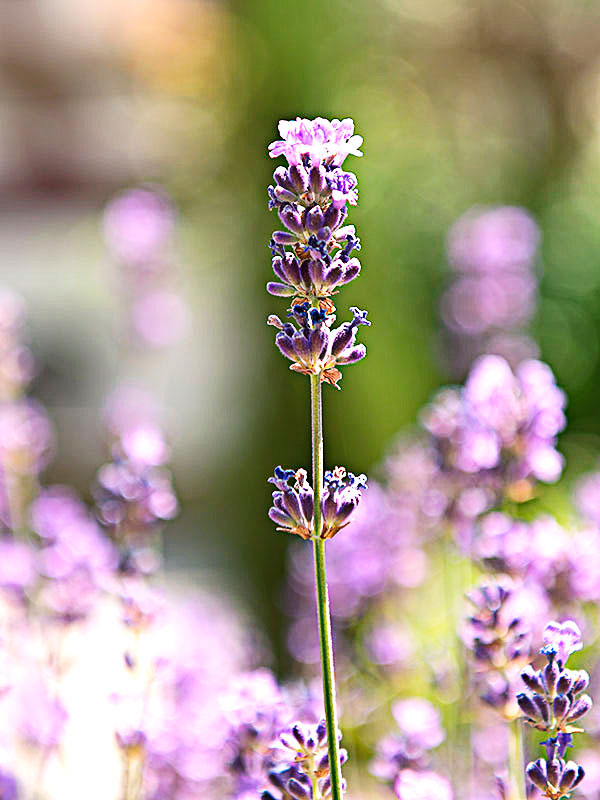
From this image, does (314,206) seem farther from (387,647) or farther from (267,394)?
(267,394)

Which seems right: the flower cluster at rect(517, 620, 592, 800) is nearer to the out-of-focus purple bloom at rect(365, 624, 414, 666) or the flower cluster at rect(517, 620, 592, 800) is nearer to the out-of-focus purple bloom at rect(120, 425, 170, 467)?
the out-of-focus purple bloom at rect(120, 425, 170, 467)

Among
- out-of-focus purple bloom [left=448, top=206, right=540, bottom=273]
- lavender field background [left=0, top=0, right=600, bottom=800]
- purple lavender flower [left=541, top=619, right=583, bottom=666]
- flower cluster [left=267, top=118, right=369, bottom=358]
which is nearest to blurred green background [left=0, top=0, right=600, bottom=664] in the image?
lavender field background [left=0, top=0, right=600, bottom=800]

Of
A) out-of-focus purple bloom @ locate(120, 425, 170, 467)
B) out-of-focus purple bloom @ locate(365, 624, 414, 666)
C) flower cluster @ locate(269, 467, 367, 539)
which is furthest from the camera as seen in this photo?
out-of-focus purple bloom @ locate(365, 624, 414, 666)

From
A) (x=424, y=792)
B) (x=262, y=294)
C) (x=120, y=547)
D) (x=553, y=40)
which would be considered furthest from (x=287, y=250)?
(x=553, y=40)

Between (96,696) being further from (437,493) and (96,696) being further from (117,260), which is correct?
(437,493)

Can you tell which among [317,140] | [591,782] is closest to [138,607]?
[591,782]

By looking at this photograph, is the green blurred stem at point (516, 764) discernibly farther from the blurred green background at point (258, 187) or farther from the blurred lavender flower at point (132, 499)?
the blurred green background at point (258, 187)

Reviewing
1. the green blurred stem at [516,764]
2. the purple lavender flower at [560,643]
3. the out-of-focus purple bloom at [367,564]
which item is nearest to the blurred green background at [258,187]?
the out-of-focus purple bloom at [367,564]
